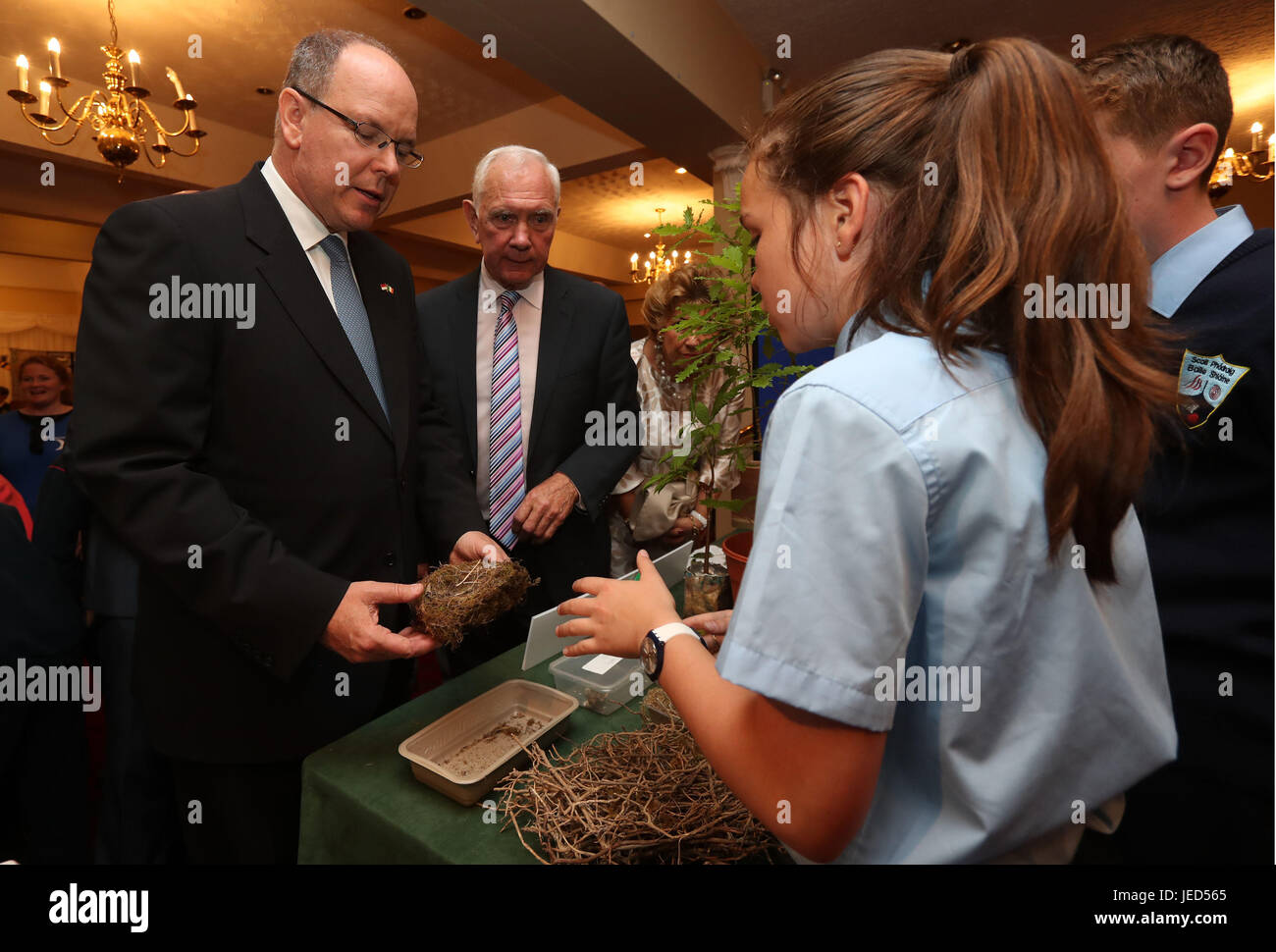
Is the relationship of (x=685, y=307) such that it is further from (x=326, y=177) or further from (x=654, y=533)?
(x=654, y=533)

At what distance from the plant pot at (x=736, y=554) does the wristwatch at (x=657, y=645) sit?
0.81 m

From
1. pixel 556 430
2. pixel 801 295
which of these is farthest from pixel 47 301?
pixel 801 295

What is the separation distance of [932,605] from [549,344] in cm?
196

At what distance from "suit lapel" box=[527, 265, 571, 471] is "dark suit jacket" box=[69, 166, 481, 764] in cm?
68

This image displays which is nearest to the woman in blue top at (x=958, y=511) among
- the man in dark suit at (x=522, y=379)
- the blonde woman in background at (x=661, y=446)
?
the man in dark suit at (x=522, y=379)

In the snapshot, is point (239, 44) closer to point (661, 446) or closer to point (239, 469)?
point (661, 446)

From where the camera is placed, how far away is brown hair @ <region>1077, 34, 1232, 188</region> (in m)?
1.46

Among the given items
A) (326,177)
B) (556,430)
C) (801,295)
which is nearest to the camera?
(801,295)

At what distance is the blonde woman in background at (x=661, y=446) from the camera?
2988 millimetres

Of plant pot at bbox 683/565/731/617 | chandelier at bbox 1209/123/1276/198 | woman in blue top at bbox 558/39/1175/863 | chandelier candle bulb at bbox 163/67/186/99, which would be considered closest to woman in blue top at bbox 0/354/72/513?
chandelier candle bulb at bbox 163/67/186/99

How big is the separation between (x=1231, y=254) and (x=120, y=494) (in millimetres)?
2297

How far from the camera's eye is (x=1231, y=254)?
1357 millimetres

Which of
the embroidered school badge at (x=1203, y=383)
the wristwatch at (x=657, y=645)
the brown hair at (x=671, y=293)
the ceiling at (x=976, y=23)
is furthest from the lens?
the ceiling at (x=976, y=23)

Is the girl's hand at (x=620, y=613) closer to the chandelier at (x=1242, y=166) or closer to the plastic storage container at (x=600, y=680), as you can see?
the plastic storage container at (x=600, y=680)
